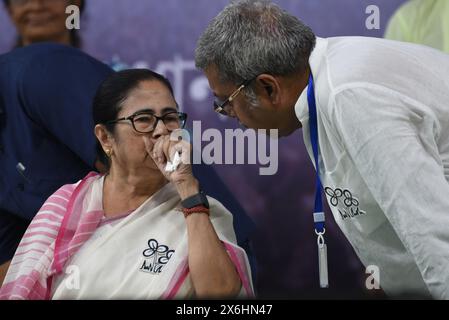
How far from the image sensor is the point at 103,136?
278 cm

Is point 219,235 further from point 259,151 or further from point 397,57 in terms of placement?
point 397,57

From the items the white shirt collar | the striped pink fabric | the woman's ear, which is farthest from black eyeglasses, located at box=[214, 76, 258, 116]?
the striped pink fabric

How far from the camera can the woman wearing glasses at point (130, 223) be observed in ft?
8.65

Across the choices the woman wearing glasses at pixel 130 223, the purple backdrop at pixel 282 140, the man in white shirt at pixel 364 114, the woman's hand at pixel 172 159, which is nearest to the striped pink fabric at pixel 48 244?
the woman wearing glasses at pixel 130 223

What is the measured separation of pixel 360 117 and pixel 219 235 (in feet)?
2.71

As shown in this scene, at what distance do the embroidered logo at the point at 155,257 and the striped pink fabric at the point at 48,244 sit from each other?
8.4 inches

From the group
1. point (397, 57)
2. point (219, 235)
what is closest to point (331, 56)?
point (397, 57)

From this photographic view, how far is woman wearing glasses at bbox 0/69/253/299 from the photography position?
8.65 ft

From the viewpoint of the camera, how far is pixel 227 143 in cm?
287

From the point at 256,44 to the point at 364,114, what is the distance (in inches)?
19.1

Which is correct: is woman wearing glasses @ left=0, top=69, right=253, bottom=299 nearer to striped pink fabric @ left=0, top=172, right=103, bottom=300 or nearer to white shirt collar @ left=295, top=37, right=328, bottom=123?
striped pink fabric @ left=0, top=172, right=103, bottom=300

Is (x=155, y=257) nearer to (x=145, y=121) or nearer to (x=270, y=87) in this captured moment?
(x=145, y=121)

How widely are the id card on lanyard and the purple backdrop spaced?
0.10 meters

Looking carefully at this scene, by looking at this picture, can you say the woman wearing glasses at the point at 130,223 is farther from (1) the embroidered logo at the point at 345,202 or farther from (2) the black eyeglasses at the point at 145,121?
(1) the embroidered logo at the point at 345,202
